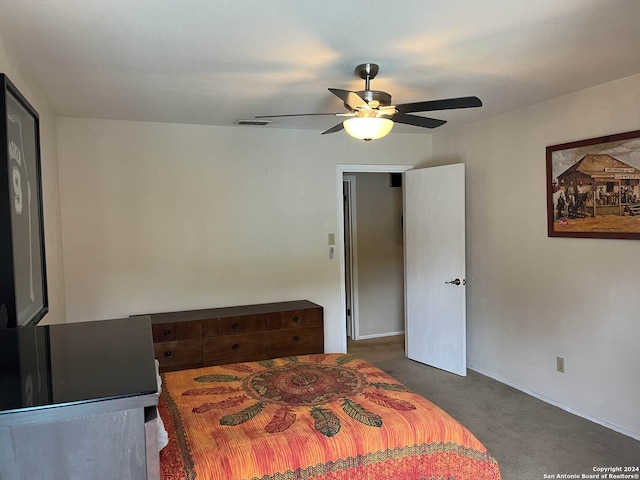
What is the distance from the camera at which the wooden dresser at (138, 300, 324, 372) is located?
12.3 feet

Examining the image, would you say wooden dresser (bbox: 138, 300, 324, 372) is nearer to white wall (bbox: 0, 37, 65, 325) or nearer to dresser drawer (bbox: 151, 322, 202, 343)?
dresser drawer (bbox: 151, 322, 202, 343)

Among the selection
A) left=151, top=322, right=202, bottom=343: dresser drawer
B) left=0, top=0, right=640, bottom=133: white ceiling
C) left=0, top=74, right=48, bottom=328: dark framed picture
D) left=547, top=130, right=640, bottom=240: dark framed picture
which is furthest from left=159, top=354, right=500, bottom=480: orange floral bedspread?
left=547, top=130, right=640, bottom=240: dark framed picture

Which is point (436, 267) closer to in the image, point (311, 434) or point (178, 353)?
point (178, 353)

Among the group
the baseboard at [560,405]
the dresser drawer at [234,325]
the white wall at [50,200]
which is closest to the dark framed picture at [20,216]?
the white wall at [50,200]

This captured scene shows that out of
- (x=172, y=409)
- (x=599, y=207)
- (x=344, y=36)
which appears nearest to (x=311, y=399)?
(x=172, y=409)

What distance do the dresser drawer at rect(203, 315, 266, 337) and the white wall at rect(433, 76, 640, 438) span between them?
6.67 ft

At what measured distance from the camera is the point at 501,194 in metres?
4.08

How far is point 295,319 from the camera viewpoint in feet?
13.6

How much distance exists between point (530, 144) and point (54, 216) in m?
3.74

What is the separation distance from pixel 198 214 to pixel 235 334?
1123 mm

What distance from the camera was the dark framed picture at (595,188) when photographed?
3037 millimetres

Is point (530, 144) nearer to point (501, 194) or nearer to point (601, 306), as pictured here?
point (501, 194)

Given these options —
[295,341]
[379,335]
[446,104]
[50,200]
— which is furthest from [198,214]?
[379,335]

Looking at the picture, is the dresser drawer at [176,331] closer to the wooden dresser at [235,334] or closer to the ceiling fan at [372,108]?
the wooden dresser at [235,334]
